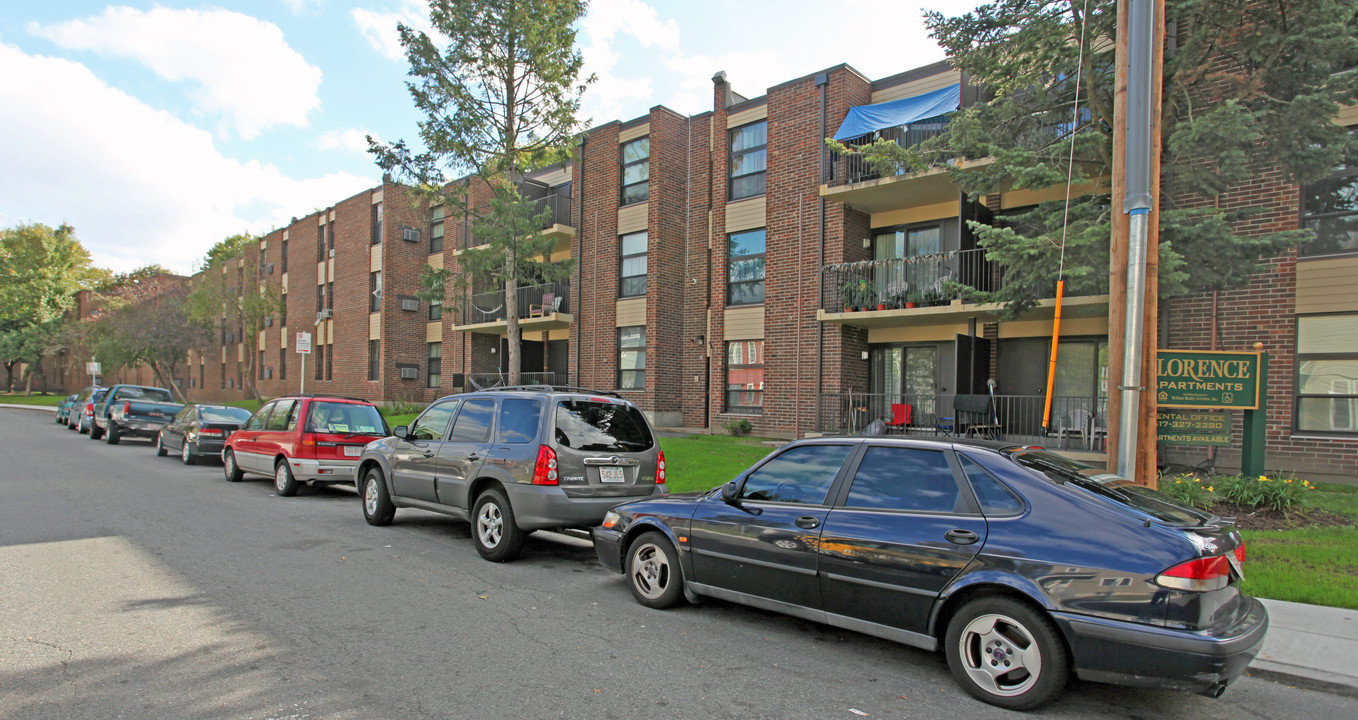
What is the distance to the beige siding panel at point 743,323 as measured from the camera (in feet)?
60.6

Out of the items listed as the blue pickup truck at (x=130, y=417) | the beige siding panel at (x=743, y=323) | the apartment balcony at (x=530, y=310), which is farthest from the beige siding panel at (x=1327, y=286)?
the blue pickup truck at (x=130, y=417)

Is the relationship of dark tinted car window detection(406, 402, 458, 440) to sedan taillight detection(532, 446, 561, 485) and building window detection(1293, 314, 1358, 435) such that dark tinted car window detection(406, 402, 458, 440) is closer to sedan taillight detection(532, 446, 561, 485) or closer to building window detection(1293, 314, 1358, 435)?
sedan taillight detection(532, 446, 561, 485)

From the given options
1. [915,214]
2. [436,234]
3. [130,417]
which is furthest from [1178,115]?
[436,234]

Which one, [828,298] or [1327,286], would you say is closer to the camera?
[1327,286]

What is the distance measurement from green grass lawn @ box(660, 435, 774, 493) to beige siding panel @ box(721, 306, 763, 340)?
2.82 m

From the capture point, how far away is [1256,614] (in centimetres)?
374

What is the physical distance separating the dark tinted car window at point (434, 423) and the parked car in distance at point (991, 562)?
3.90 m

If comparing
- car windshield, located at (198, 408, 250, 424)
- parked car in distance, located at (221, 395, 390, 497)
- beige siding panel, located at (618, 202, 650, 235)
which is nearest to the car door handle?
parked car in distance, located at (221, 395, 390, 497)

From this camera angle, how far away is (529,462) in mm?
6824

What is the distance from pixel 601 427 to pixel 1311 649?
571cm

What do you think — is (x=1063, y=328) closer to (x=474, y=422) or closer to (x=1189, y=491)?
(x=1189, y=491)

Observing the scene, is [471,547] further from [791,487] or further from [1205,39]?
[1205,39]

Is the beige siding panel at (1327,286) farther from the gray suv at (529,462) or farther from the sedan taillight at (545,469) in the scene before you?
the sedan taillight at (545,469)

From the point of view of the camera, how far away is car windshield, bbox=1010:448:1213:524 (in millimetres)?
3889
